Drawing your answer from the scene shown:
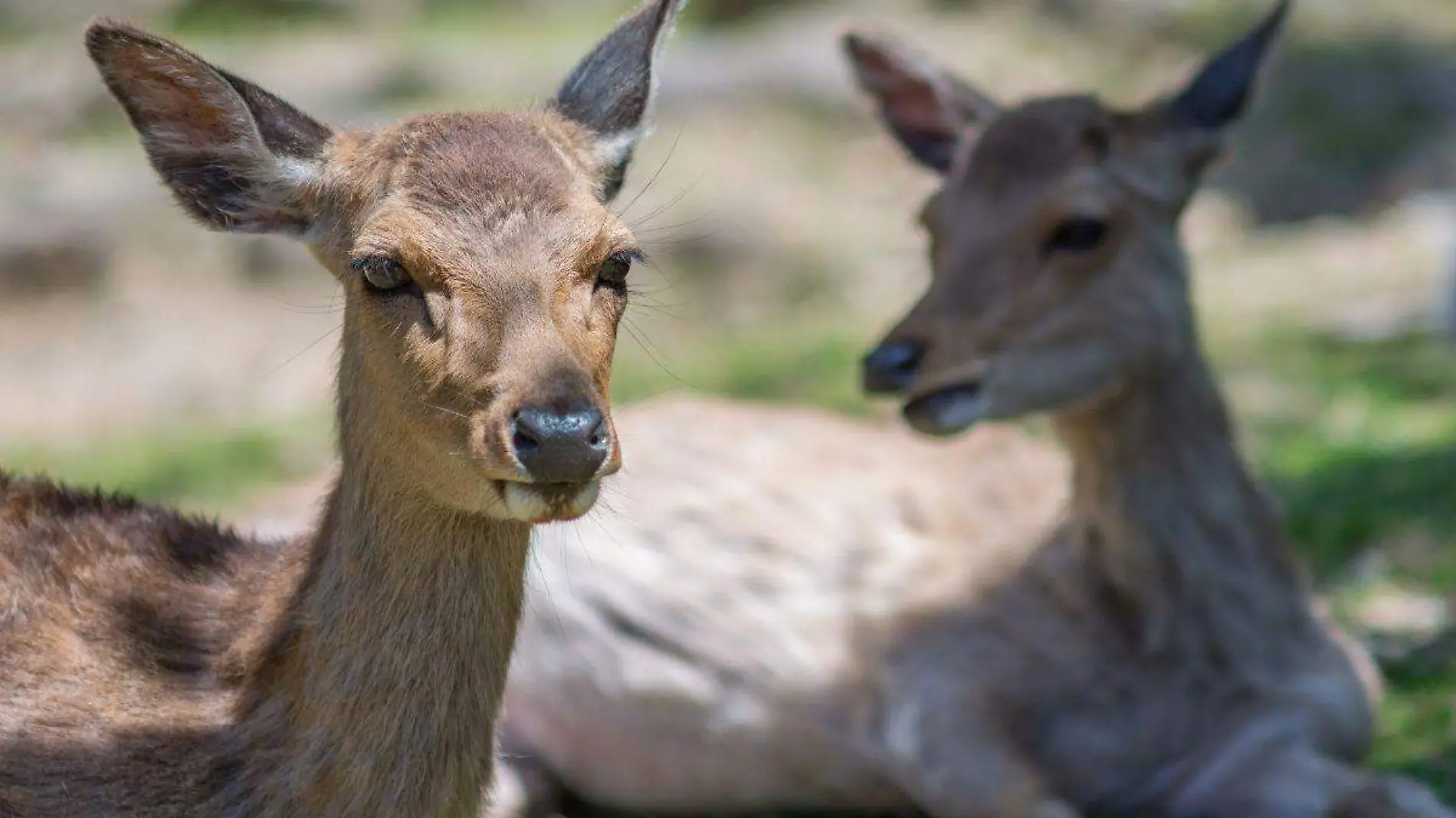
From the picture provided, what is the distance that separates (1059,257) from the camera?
550 centimetres

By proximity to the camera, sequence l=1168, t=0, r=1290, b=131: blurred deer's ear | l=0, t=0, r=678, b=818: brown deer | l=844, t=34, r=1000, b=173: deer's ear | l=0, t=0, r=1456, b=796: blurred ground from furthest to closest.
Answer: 1. l=0, t=0, r=1456, b=796: blurred ground
2. l=844, t=34, r=1000, b=173: deer's ear
3. l=1168, t=0, r=1290, b=131: blurred deer's ear
4. l=0, t=0, r=678, b=818: brown deer

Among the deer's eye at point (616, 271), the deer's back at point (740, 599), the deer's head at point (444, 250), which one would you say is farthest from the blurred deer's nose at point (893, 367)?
the deer's eye at point (616, 271)

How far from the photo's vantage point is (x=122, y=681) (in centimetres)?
384

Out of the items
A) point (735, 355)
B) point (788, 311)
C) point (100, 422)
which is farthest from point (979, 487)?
point (100, 422)

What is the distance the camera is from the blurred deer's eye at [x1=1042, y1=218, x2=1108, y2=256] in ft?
18.1

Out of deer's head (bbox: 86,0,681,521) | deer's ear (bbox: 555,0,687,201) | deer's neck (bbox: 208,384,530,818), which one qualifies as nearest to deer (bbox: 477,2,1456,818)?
deer's ear (bbox: 555,0,687,201)

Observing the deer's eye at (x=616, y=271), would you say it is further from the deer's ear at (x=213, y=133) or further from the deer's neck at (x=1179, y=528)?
the deer's neck at (x=1179, y=528)

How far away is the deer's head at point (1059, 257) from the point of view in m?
5.32

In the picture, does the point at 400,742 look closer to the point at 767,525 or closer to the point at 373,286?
the point at 373,286

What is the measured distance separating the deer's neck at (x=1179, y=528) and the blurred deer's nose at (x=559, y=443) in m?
2.59

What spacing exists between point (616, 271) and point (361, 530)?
2.19 ft

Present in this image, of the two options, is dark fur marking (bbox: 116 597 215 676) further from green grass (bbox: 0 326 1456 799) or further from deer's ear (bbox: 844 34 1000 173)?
deer's ear (bbox: 844 34 1000 173)

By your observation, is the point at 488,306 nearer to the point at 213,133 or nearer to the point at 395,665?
the point at 395,665

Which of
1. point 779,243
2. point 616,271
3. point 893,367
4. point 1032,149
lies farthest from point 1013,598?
point 779,243
